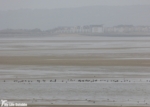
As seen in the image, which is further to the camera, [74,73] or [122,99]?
[74,73]

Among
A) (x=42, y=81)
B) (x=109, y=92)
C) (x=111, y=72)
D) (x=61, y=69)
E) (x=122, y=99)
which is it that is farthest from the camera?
(x=61, y=69)

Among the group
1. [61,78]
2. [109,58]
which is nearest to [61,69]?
[61,78]

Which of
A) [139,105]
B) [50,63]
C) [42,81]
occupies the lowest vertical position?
[139,105]

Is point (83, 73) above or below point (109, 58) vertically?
below

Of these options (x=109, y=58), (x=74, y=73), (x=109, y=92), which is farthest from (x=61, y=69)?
(x=109, y=92)

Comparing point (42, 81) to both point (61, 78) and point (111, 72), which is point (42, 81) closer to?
point (61, 78)

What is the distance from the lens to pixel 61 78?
2033 centimetres

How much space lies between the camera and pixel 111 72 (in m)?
22.4

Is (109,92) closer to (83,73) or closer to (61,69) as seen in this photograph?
(83,73)

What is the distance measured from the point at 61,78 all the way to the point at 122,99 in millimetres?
5695

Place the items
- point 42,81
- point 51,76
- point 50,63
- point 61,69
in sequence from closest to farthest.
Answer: point 42,81, point 51,76, point 61,69, point 50,63

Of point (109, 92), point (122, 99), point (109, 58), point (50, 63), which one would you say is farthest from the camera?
point (109, 58)

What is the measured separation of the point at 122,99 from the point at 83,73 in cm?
706

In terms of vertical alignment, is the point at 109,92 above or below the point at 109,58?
below
